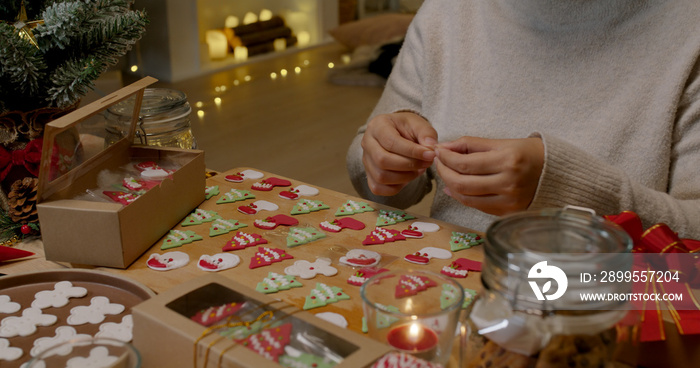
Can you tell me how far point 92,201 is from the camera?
79cm

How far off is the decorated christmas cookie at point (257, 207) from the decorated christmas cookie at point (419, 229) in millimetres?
204

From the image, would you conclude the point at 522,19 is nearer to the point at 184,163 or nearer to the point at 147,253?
the point at 184,163

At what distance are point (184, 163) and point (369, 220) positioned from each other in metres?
0.28

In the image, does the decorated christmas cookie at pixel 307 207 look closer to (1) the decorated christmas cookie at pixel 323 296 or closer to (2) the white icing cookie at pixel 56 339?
(1) the decorated christmas cookie at pixel 323 296

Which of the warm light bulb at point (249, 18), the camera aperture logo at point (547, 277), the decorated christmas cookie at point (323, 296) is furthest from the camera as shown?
the warm light bulb at point (249, 18)

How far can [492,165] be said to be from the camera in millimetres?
819

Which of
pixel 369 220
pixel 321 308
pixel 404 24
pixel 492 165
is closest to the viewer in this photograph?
pixel 321 308

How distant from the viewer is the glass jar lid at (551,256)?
0.47m

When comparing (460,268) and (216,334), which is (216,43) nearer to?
(460,268)

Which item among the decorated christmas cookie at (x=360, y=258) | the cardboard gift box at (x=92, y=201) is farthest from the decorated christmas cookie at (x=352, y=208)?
the cardboard gift box at (x=92, y=201)

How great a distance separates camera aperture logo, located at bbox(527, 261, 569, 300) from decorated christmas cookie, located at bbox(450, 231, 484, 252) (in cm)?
36

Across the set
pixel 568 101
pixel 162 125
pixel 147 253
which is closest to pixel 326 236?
pixel 147 253

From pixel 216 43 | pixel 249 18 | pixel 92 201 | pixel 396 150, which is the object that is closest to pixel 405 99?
pixel 396 150

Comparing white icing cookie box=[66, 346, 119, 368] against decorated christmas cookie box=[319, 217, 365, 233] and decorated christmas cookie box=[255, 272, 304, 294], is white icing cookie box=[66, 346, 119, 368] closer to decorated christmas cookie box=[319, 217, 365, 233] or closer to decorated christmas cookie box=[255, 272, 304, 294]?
decorated christmas cookie box=[255, 272, 304, 294]
